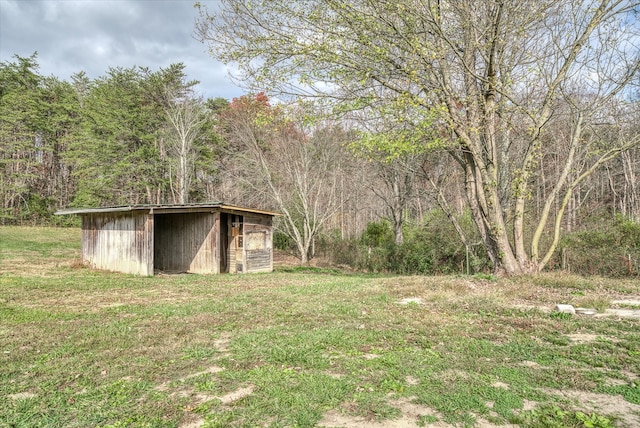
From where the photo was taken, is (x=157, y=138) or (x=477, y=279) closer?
(x=477, y=279)

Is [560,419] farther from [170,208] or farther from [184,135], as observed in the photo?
[184,135]

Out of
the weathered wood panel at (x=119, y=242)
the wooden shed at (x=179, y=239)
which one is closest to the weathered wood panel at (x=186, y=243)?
the wooden shed at (x=179, y=239)

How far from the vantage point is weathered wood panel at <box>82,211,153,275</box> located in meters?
11.7

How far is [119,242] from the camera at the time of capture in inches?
489

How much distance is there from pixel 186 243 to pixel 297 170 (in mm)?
6572

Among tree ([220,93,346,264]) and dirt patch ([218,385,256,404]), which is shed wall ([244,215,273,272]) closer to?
tree ([220,93,346,264])

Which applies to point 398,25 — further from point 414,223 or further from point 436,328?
point 414,223

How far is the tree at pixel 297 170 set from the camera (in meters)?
18.0

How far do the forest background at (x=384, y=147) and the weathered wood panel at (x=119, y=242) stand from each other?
521cm

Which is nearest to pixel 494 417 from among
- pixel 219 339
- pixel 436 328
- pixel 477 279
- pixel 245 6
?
pixel 436 328

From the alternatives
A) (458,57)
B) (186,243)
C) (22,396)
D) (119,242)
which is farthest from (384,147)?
(119,242)

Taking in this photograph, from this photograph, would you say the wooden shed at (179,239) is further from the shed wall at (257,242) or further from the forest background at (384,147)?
the forest background at (384,147)

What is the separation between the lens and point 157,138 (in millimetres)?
26891

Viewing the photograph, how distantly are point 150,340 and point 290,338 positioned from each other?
1.60m
